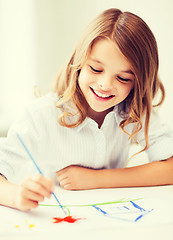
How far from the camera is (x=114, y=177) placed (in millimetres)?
758

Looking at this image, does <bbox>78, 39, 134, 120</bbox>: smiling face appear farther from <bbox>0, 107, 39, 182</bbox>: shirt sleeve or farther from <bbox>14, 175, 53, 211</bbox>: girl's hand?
<bbox>14, 175, 53, 211</bbox>: girl's hand

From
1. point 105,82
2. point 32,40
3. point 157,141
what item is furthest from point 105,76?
point 32,40

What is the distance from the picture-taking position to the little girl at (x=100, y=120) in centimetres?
68

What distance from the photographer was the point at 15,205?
0.58 m

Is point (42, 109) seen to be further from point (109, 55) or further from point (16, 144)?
point (109, 55)

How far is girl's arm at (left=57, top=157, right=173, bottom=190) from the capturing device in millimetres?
738

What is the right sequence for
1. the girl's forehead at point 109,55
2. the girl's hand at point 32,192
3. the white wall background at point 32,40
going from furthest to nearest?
the white wall background at point 32,40
the girl's forehead at point 109,55
the girl's hand at point 32,192

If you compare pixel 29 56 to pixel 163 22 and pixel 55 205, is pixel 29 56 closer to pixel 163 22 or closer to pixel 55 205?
pixel 163 22

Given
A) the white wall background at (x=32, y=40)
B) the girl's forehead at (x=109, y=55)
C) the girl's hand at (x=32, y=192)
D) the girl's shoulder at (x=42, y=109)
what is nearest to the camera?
the girl's hand at (x=32, y=192)

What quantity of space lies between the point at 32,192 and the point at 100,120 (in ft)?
1.18

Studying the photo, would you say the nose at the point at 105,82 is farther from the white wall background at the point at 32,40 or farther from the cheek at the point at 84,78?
the white wall background at the point at 32,40

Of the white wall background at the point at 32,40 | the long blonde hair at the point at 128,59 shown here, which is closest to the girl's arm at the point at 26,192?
the long blonde hair at the point at 128,59

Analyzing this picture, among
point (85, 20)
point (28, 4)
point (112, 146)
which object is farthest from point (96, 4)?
point (112, 146)

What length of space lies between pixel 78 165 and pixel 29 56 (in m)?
0.98
